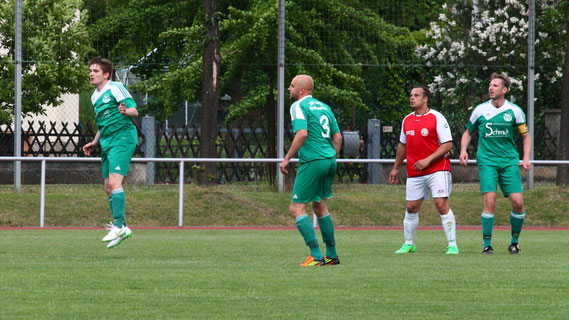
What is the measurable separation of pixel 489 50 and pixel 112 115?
19581mm

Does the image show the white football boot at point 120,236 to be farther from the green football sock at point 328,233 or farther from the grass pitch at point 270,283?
the green football sock at point 328,233

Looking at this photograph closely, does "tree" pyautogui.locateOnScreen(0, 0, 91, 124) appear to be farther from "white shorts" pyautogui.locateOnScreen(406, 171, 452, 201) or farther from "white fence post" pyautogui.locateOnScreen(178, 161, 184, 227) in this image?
"white shorts" pyautogui.locateOnScreen(406, 171, 452, 201)

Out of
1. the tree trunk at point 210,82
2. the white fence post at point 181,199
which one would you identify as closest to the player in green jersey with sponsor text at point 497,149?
the white fence post at point 181,199

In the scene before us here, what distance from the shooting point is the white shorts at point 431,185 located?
1045 cm

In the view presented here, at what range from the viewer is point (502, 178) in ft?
35.0

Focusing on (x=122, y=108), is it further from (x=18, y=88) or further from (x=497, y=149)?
(x=18, y=88)

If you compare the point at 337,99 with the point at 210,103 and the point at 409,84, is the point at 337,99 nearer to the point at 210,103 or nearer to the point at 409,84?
the point at 210,103

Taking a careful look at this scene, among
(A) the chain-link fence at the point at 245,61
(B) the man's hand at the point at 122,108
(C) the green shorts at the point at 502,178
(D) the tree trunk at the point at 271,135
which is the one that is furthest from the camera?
(A) the chain-link fence at the point at 245,61

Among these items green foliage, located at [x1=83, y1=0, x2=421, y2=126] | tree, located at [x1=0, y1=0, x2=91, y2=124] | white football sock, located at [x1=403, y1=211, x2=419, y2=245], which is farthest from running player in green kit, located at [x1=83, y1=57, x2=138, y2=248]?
green foliage, located at [x1=83, y1=0, x2=421, y2=126]

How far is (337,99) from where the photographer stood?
26906 mm

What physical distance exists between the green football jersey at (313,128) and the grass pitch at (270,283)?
1016mm

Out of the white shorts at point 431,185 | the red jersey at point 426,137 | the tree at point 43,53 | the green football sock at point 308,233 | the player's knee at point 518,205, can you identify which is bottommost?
the green football sock at point 308,233

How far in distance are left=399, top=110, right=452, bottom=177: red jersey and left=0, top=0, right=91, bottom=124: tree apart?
11.2 meters

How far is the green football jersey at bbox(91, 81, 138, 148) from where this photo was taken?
10445 millimetres
